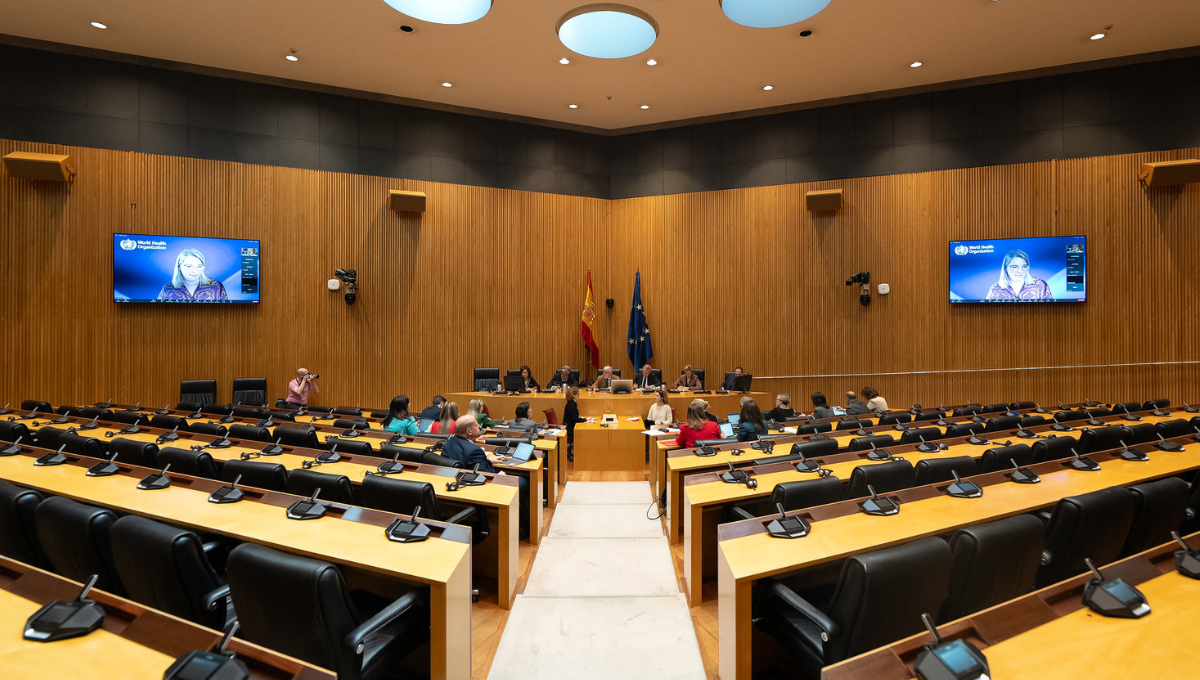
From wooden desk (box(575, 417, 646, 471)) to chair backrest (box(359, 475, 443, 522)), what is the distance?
410cm

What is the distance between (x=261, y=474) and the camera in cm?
340

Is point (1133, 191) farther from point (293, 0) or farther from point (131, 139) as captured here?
point (131, 139)

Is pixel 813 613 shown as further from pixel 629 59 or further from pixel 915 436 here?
pixel 629 59

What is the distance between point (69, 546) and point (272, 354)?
8092 millimetres

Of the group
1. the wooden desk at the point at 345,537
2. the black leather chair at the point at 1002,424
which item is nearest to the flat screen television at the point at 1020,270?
the black leather chair at the point at 1002,424

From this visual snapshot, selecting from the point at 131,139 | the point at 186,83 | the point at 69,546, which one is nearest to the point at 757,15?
the point at 69,546

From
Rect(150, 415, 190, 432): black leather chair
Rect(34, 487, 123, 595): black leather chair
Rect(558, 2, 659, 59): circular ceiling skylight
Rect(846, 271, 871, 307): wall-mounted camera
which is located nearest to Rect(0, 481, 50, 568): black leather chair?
Rect(34, 487, 123, 595): black leather chair

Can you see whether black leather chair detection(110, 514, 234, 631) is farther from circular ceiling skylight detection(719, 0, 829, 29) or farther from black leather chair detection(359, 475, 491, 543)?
circular ceiling skylight detection(719, 0, 829, 29)

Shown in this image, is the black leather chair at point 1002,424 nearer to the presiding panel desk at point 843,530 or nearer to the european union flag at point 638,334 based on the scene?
A: the presiding panel desk at point 843,530

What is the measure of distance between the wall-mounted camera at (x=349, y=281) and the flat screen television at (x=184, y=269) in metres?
1.34

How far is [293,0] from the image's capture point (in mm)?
7129

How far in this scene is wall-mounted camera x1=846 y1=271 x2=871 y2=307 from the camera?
10.0 m

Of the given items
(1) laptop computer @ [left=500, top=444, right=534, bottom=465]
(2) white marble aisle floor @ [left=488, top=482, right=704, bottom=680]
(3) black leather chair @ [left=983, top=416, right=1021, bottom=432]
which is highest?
(3) black leather chair @ [left=983, top=416, right=1021, bottom=432]

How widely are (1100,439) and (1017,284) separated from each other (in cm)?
635
